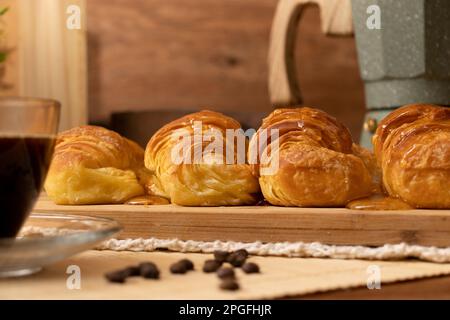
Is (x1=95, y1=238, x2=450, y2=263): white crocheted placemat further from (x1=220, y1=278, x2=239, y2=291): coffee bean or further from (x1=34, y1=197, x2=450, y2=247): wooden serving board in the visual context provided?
(x1=220, y1=278, x2=239, y2=291): coffee bean

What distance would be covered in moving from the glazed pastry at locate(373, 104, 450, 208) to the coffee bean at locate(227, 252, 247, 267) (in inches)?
9.8

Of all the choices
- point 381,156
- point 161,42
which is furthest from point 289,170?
point 161,42

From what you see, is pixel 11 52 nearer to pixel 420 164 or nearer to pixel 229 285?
pixel 420 164

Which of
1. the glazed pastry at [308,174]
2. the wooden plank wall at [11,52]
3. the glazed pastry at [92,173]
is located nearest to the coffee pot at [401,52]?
the glazed pastry at [308,174]

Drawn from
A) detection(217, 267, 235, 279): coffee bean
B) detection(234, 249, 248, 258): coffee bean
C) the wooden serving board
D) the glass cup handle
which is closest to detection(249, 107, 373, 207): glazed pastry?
the wooden serving board

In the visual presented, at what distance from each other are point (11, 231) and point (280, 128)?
1.32 feet

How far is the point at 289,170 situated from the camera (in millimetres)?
917

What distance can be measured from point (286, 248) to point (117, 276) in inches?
8.7

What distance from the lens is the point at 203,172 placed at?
3.21 feet

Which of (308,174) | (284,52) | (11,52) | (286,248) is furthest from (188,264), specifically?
(11,52)

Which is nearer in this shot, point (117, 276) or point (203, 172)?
point (117, 276)

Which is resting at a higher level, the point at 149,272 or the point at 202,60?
the point at 202,60

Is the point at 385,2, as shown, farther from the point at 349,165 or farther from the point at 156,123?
the point at 156,123

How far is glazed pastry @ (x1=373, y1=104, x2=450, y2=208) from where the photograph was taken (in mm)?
875
